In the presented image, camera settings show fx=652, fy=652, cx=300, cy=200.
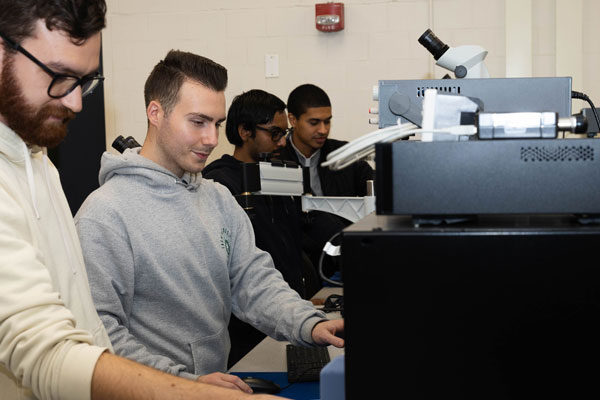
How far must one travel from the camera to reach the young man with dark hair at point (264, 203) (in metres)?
2.37

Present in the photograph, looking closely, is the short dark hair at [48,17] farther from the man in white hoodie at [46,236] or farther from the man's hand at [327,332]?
the man's hand at [327,332]

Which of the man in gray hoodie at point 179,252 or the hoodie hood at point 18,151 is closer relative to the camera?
the hoodie hood at point 18,151

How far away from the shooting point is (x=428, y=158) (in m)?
0.70

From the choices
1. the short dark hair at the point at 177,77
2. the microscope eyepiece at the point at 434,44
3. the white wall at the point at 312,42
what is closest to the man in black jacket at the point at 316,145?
the white wall at the point at 312,42

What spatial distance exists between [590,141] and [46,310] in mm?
724

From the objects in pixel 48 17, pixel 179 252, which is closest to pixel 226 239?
pixel 179 252

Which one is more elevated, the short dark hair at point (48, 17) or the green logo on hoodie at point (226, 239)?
the short dark hair at point (48, 17)

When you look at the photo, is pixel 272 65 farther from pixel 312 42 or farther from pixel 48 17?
pixel 48 17

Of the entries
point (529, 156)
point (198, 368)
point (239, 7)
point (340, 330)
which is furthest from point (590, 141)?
point (239, 7)

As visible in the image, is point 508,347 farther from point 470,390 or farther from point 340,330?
point 340,330

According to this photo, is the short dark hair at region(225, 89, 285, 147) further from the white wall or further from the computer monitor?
the computer monitor

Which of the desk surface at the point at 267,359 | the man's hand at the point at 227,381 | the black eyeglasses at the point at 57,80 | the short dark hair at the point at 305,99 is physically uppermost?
the short dark hair at the point at 305,99

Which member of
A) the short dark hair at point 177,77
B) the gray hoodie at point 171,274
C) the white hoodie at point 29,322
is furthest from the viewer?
the short dark hair at point 177,77

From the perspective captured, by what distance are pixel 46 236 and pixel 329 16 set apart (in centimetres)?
292
